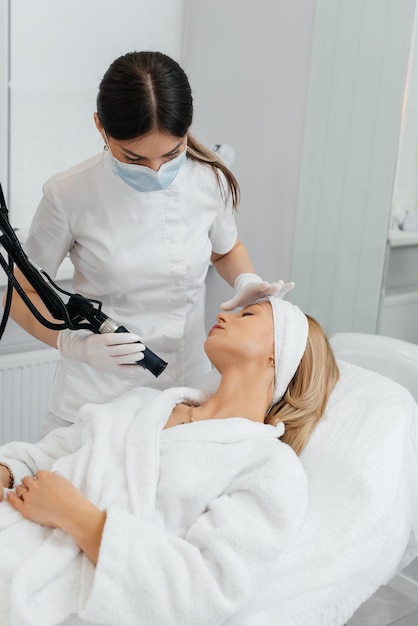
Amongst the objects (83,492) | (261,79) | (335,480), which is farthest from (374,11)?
(83,492)

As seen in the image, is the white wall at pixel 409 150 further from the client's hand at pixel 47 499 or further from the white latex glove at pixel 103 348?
the client's hand at pixel 47 499

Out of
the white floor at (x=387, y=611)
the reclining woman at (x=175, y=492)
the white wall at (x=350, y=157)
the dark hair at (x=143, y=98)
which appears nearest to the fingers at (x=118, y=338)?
the reclining woman at (x=175, y=492)

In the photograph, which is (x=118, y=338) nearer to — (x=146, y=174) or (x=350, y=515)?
(x=146, y=174)

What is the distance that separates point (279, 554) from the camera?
4.04 feet

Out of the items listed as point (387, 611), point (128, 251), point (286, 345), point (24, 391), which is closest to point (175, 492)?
point (286, 345)

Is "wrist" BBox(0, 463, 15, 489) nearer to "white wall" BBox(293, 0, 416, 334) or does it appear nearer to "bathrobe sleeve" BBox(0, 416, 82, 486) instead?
"bathrobe sleeve" BBox(0, 416, 82, 486)

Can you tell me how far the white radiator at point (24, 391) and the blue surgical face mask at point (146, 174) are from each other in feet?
3.77

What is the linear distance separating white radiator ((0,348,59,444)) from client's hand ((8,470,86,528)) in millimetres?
1194

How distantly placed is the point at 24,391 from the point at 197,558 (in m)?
1.47

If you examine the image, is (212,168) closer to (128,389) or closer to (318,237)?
(128,389)

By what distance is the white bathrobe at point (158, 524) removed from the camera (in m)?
1.17

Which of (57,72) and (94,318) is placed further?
(57,72)

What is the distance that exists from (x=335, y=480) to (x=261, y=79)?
1705 mm

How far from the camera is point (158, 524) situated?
1.30 meters
